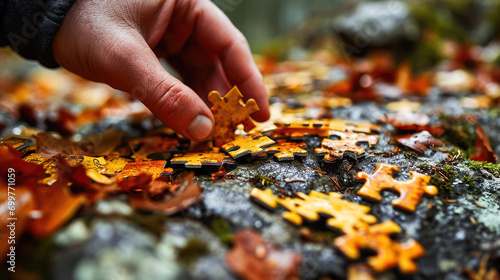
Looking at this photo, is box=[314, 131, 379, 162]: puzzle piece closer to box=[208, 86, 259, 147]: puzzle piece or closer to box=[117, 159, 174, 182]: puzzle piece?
box=[208, 86, 259, 147]: puzzle piece

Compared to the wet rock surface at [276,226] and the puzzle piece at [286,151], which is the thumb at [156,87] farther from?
the puzzle piece at [286,151]

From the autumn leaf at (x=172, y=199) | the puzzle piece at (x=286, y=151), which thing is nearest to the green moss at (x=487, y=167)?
the puzzle piece at (x=286, y=151)

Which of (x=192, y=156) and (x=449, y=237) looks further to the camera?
(x=192, y=156)

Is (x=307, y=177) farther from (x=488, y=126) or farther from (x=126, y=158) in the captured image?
(x=488, y=126)

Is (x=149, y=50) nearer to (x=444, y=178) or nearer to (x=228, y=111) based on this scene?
(x=228, y=111)

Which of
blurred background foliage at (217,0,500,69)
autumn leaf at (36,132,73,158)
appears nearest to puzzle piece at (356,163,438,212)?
autumn leaf at (36,132,73,158)

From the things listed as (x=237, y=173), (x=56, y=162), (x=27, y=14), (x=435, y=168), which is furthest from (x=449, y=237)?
(x=27, y=14)
